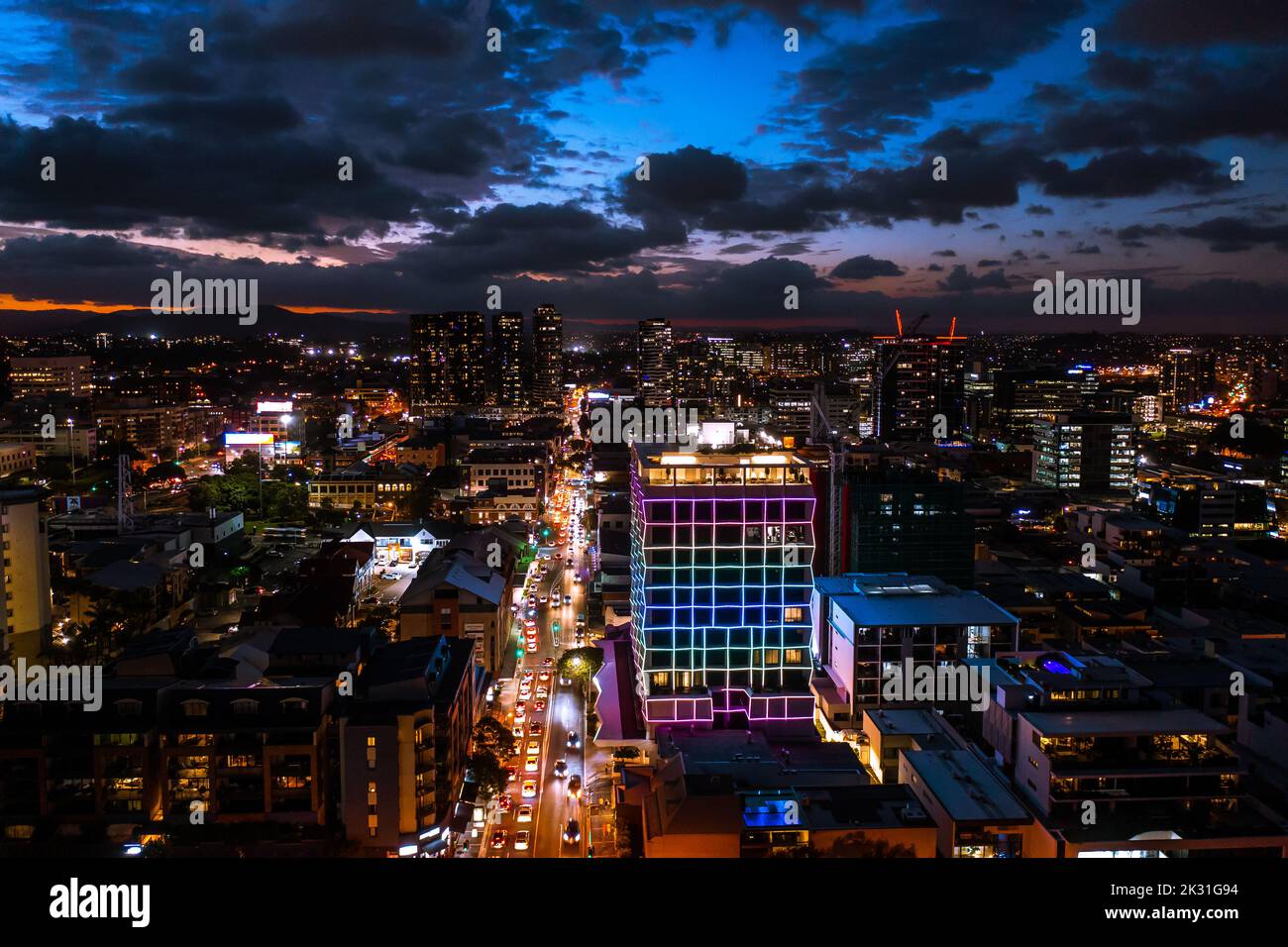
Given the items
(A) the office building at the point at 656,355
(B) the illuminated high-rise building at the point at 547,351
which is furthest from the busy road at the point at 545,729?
(A) the office building at the point at 656,355

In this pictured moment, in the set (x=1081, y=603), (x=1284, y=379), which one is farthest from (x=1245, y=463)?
(x=1284, y=379)

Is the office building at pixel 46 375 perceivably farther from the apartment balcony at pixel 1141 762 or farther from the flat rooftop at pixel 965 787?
the apartment balcony at pixel 1141 762

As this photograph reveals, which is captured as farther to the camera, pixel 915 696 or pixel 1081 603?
pixel 1081 603

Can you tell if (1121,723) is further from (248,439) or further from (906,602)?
(248,439)

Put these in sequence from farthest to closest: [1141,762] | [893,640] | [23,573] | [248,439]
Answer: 1. [248,439]
2. [23,573]
3. [893,640]
4. [1141,762]

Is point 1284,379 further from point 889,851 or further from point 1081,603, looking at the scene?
point 889,851

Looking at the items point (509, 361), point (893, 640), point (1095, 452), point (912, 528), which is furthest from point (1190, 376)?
point (893, 640)
